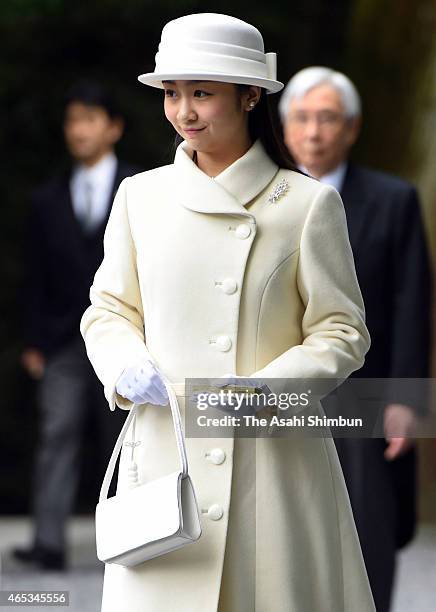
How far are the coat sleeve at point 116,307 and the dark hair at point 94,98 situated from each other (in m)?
3.55

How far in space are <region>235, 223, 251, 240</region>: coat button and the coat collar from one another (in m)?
0.03

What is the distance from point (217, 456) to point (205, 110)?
69cm

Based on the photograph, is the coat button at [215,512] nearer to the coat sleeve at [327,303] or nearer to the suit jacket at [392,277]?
the coat sleeve at [327,303]

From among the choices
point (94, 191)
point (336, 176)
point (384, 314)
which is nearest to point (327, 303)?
point (384, 314)

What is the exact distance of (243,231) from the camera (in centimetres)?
365

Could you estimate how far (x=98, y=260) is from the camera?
23.5 feet

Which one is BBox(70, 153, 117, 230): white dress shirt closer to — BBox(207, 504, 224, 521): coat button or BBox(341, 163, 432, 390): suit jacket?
BBox(341, 163, 432, 390): suit jacket

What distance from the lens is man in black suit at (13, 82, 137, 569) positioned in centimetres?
725

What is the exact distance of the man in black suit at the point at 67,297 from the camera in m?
7.25

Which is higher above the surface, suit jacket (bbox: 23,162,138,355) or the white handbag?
suit jacket (bbox: 23,162,138,355)

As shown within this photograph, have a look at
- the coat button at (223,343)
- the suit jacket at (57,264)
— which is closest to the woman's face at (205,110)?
the coat button at (223,343)

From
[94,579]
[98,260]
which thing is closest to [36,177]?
[98,260]

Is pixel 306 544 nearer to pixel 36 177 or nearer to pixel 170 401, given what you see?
pixel 170 401

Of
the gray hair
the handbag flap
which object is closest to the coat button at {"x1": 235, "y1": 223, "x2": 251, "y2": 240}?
the handbag flap
